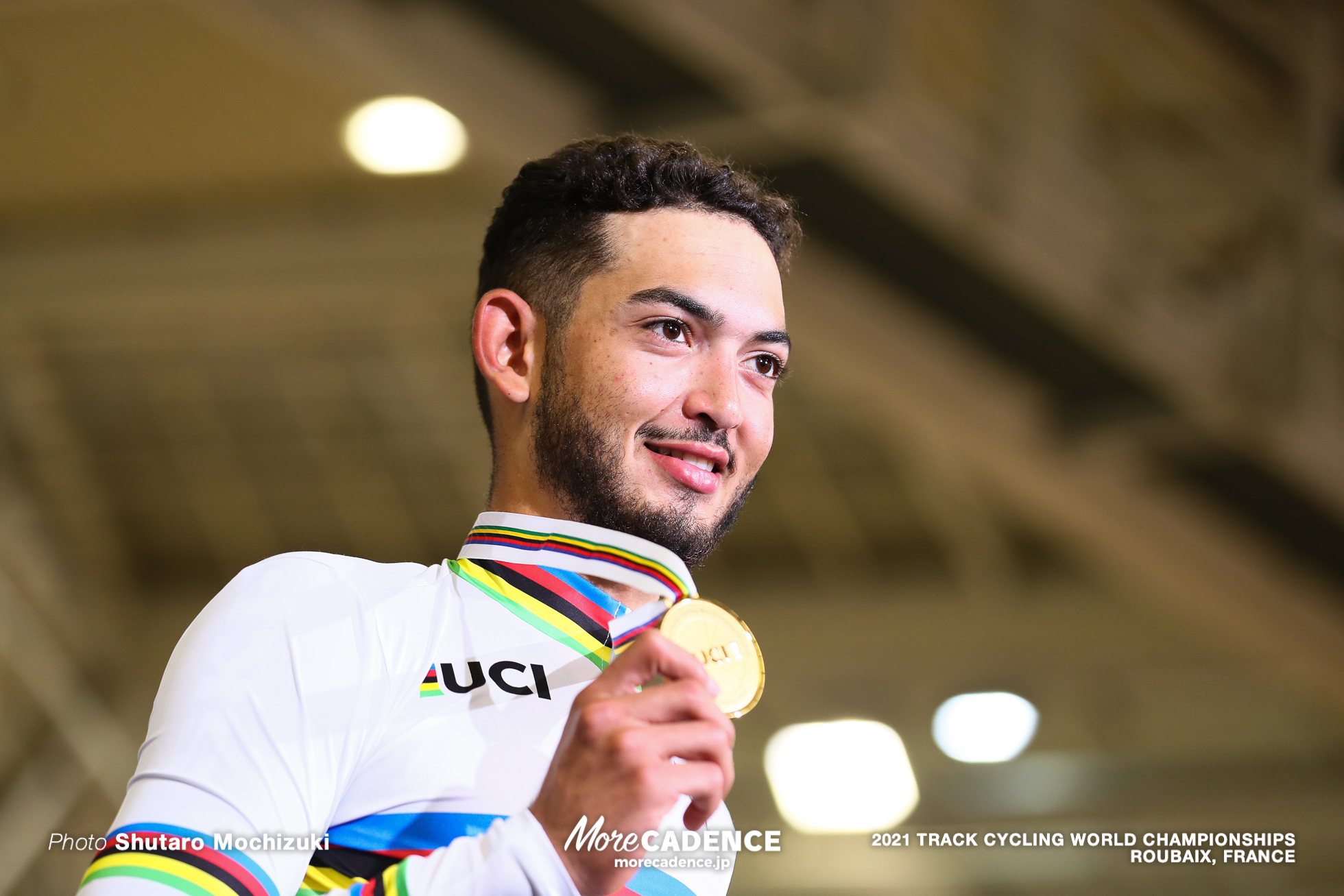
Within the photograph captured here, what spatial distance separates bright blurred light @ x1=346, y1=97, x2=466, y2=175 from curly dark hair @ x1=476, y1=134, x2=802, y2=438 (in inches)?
199

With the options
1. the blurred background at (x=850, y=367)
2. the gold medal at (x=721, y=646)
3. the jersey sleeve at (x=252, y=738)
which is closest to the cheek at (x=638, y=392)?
the gold medal at (x=721, y=646)

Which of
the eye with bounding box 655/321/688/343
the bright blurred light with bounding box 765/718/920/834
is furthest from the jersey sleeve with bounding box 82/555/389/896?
the bright blurred light with bounding box 765/718/920/834

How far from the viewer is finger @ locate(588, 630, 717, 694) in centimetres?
158

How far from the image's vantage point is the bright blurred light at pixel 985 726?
11.6 meters

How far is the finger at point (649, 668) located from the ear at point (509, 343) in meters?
0.66

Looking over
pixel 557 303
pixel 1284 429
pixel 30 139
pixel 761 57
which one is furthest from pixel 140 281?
pixel 557 303

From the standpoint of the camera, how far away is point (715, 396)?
203 centimetres

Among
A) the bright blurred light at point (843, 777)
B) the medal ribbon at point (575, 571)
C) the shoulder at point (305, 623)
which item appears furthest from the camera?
the bright blurred light at point (843, 777)

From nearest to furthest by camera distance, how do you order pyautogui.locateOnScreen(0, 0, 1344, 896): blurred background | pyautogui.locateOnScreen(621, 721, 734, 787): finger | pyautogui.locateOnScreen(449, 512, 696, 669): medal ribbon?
pyautogui.locateOnScreen(621, 721, 734, 787): finger < pyautogui.locateOnScreen(449, 512, 696, 669): medal ribbon < pyautogui.locateOnScreen(0, 0, 1344, 896): blurred background

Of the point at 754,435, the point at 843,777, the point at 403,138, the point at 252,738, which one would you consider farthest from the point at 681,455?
the point at 843,777

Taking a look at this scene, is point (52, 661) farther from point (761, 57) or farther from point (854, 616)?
point (761, 57)
